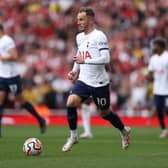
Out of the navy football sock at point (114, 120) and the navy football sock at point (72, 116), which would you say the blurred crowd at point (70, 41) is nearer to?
the navy football sock at point (114, 120)

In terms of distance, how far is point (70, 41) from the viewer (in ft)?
89.8

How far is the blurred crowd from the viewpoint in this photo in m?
24.9

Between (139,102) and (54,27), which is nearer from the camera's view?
(139,102)

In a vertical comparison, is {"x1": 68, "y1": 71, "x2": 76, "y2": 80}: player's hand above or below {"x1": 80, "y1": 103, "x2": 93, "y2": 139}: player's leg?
above

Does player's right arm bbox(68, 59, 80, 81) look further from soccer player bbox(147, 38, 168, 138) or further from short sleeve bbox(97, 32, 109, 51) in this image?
soccer player bbox(147, 38, 168, 138)

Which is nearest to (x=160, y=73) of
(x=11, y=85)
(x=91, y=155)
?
(x=11, y=85)

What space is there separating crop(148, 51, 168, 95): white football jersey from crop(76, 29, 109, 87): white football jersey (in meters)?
5.35

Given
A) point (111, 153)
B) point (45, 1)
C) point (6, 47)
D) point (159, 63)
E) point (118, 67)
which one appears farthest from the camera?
point (45, 1)

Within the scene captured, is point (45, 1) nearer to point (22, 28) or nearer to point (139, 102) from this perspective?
point (22, 28)

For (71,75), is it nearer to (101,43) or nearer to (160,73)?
(101,43)

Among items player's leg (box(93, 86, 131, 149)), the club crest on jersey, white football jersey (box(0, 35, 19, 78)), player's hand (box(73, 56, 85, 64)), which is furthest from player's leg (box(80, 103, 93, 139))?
player's hand (box(73, 56, 85, 64))

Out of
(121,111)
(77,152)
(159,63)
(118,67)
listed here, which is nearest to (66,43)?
(118,67)

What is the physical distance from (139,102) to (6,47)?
8661 millimetres

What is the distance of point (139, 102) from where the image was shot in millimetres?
24234
